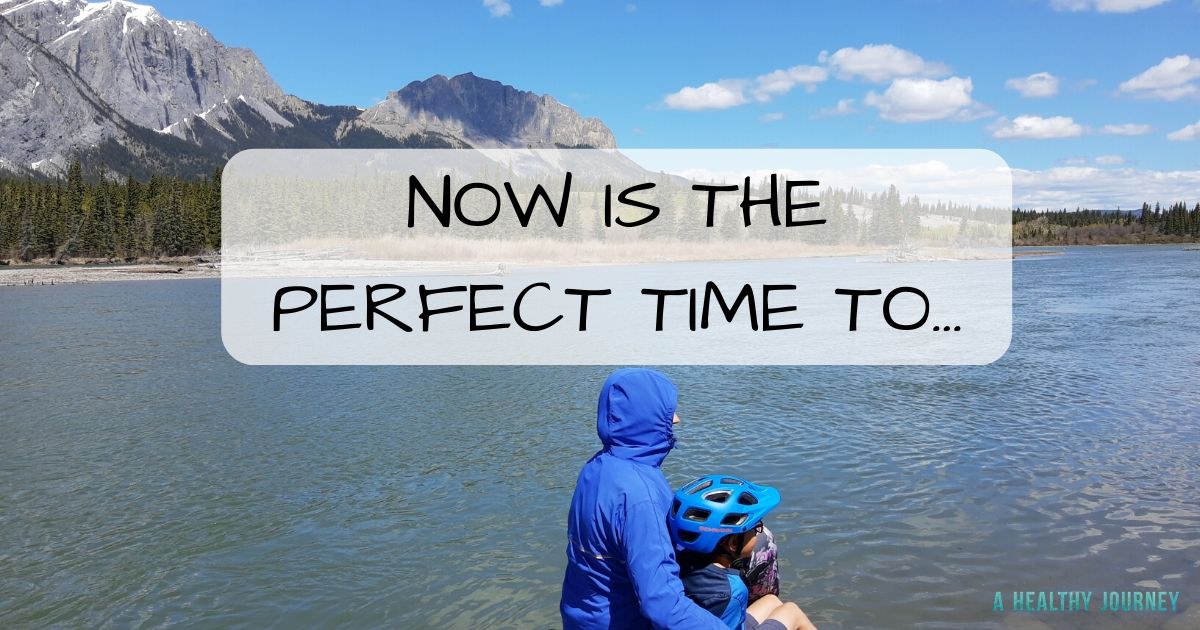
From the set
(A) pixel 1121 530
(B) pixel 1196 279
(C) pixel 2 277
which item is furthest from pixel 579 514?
(C) pixel 2 277

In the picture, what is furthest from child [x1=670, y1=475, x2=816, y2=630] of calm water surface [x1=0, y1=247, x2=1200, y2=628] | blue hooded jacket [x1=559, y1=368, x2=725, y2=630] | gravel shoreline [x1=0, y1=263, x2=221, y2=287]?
gravel shoreline [x1=0, y1=263, x2=221, y2=287]

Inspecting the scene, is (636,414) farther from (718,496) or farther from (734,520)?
(734,520)

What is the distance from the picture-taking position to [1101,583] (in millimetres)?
9164

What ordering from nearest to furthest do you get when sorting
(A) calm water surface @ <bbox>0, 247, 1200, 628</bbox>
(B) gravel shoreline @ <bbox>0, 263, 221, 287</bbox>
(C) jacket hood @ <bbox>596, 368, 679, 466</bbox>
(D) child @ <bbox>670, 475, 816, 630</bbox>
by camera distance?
(C) jacket hood @ <bbox>596, 368, 679, 466</bbox> → (D) child @ <bbox>670, 475, 816, 630</bbox> → (A) calm water surface @ <bbox>0, 247, 1200, 628</bbox> → (B) gravel shoreline @ <bbox>0, 263, 221, 287</bbox>

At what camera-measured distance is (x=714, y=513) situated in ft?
14.4

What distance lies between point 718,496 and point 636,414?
0.71 meters

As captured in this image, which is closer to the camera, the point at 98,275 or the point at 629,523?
the point at 629,523

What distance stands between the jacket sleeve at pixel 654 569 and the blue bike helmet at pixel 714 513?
0.97 ft

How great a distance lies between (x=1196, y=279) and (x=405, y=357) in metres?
75.6

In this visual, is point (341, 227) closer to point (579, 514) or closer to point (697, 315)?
point (697, 315)

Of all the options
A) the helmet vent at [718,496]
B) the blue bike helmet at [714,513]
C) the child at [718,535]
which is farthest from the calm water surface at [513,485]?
the helmet vent at [718,496]

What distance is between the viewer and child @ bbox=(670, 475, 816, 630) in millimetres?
4410

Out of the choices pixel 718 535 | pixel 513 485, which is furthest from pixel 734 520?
pixel 513 485

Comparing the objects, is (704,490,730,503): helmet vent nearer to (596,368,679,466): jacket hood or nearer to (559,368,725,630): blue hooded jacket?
(559,368,725,630): blue hooded jacket
